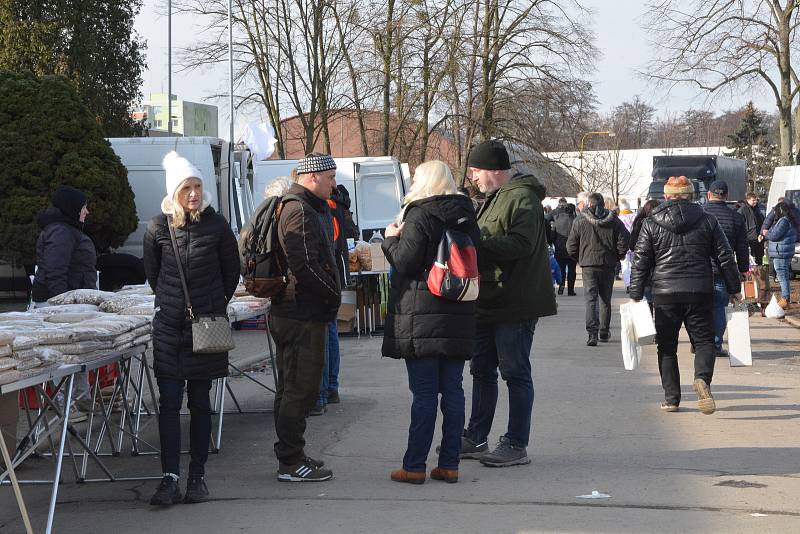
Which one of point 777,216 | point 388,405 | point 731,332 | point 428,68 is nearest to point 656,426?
point 731,332

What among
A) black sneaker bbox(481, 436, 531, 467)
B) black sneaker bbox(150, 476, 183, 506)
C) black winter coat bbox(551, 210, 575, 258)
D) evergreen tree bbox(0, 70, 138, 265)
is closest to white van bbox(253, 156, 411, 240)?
black winter coat bbox(551, 210, 575, 258)

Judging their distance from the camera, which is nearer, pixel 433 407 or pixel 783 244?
pixel 433 407

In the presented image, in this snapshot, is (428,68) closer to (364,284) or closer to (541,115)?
(541,115)

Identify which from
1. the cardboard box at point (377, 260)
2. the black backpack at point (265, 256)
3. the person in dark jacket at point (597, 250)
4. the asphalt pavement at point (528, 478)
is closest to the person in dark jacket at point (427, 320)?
the asphalt pavement at point (528, 478)

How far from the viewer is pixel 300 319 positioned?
22.1 ft

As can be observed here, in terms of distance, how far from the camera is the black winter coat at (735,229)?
12.6 metres

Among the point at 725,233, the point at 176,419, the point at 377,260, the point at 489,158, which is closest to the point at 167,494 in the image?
the point at 176,419

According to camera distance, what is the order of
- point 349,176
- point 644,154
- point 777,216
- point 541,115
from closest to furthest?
1. point 777,216
2. point 349,176
3. point 541,115
4. point 644,154

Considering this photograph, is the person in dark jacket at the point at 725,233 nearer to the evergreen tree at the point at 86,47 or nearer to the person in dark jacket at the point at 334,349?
the person in dark jacket at the point at 334,349

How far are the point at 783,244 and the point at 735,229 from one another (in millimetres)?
7506

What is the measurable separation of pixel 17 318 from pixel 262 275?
4.83 ft

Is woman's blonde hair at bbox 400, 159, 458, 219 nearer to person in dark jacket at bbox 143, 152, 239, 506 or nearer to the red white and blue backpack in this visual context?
the red white and blue backpack

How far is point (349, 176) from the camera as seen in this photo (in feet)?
77.5

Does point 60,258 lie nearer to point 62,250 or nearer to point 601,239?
point 62,250
